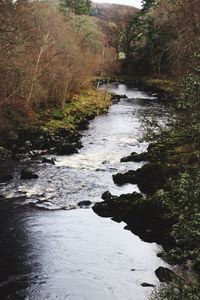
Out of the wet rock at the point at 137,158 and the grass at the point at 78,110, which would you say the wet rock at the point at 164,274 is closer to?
the wet rock at the point at 137,158

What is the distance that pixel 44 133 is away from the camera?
41.0 meters

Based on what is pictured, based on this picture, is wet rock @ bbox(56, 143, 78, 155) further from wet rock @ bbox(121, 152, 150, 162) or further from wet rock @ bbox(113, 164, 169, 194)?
wet rock @ bbox(113, 164, 169, 194)

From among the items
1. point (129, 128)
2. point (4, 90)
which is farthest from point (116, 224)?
point (129, 128)

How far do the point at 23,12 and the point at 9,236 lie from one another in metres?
16.6

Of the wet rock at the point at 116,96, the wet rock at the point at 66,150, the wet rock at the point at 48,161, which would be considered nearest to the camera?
the wet rock at the point at 48,161

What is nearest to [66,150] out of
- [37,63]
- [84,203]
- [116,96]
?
[37,63]

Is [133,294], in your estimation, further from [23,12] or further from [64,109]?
[64,109]

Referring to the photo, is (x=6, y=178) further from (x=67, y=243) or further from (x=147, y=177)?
(x=67, y=243)

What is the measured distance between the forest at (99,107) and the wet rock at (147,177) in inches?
3.5

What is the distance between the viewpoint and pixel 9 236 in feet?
67.5

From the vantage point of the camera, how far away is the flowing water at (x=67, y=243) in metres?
16.5

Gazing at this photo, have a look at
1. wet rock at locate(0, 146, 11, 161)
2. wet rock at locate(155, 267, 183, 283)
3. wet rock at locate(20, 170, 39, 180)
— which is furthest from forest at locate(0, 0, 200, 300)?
wet rock at locate(20, 170, 39, 180)

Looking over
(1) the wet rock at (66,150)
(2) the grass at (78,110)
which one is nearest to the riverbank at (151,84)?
(2) the grass at (78,110)

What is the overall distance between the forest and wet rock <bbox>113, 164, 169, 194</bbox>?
0.09m
